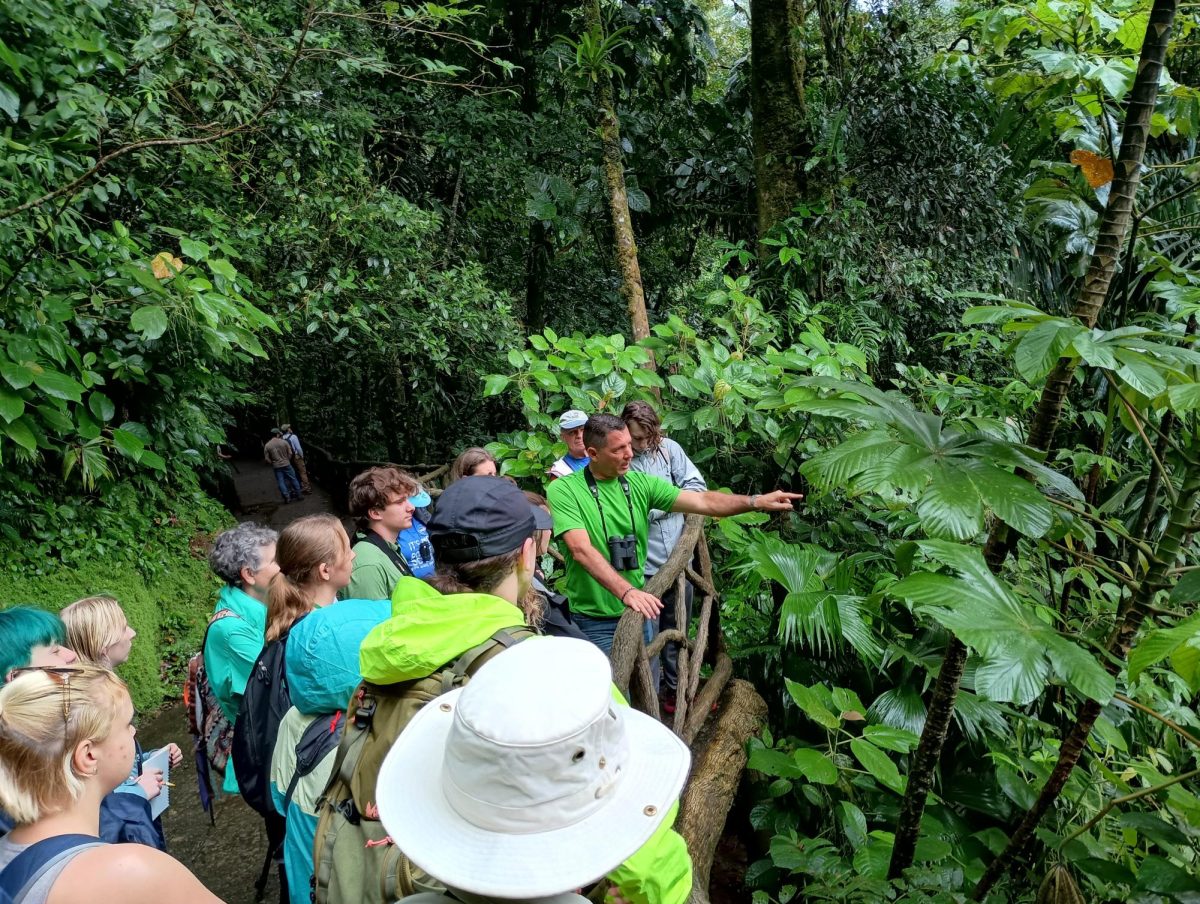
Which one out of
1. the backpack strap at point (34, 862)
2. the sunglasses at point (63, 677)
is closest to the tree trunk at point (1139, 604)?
the backpack strap at point (34, 862)

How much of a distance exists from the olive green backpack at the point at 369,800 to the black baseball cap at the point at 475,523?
309mm

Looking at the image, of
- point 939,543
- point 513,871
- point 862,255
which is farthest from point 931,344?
point 513,871

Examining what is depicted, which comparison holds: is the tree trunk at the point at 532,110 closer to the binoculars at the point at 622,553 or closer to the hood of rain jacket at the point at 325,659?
the binoculars at the point at 622,553

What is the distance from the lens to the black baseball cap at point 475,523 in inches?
65.2

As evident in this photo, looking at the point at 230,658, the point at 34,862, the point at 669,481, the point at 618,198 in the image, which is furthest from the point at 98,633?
the point at 618,198

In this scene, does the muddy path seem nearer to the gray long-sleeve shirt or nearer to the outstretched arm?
the gray long-sleeve shirt

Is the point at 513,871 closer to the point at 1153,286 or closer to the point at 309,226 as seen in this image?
the point at 1153,286

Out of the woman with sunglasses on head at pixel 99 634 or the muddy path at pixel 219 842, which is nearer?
A: the woman with sunglasses on head at pixel 99 634

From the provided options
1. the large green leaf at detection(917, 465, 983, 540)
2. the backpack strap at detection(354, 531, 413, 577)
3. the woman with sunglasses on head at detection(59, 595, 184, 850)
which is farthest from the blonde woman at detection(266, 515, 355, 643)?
the large green leaf at detection(917, 465, 983, 540)

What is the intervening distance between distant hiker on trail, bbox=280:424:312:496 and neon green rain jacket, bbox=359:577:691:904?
11092 millimetres

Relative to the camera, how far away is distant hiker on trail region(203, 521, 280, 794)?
2807 millimetres

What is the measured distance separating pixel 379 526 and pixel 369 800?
76.2 inches

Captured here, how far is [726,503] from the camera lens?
311 centimetres

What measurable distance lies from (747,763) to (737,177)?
6347mm
